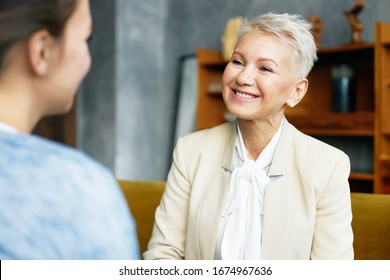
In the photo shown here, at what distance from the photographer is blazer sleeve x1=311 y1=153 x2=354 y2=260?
101cm

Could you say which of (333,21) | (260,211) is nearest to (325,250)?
(260,211)

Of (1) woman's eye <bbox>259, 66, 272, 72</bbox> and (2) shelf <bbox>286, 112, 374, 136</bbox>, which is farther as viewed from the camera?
(2) shelf <bbox>286, 112, 374, 136</bbox>

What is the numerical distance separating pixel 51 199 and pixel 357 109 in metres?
2.96

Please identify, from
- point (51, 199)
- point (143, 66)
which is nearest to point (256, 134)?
point (51, 199)

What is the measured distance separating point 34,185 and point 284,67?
2.14ft

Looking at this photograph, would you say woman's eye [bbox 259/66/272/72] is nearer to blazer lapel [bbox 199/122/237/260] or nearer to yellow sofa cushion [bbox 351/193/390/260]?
blazer lapel [bbox 199/122/237/260]

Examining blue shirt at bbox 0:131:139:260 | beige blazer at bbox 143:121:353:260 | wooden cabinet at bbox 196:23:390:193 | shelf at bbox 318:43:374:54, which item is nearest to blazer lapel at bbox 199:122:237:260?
beige blazer at bbox 143:121:353:260

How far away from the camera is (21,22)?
47 centimetres

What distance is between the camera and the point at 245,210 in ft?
3.46

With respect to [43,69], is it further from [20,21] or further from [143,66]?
[143,66]

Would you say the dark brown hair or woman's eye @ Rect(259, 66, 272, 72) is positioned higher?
the dark brown hair
